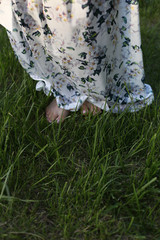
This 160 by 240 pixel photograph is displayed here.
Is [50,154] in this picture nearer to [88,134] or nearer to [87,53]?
[88,134]

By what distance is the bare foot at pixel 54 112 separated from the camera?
1.54 metres

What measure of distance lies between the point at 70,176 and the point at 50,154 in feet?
0.46

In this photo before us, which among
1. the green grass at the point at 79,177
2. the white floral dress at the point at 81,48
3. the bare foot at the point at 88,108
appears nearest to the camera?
the green grass at the point at 79,177

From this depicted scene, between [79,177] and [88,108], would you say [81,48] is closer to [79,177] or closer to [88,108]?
[88,108]

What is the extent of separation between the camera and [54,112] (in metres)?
1.56

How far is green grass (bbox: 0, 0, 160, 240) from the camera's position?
106 cm

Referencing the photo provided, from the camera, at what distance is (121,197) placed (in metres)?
1.15

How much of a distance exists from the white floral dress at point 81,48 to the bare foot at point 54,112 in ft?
0.13

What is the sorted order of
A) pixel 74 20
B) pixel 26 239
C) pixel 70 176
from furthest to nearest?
pixel 70 176 → pixel 74 20 → pixel 26 239

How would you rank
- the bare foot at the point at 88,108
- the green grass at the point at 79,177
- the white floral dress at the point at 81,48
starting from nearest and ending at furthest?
the green grass at the point at 79,177 → the white floral dress at the point at 81,48 → the bare foot at the point at 88,108

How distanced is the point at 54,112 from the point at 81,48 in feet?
1.46

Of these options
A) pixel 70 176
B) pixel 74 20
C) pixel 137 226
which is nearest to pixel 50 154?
pixel 70 176

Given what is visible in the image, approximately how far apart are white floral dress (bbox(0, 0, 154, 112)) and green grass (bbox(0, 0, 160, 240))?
0.12 metres

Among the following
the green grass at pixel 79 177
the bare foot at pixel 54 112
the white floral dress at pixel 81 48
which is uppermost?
the white floral dress at pixel 81 48
